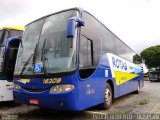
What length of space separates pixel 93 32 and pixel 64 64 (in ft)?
6.76

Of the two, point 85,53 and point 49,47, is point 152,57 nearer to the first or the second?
point 85,53

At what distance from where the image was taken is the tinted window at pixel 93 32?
25.4 feet

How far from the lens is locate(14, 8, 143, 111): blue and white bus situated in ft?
21.5

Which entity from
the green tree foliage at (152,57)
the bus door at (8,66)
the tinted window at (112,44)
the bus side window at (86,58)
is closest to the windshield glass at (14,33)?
the bus door at (8,66)

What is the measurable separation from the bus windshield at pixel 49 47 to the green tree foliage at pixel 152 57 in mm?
40426

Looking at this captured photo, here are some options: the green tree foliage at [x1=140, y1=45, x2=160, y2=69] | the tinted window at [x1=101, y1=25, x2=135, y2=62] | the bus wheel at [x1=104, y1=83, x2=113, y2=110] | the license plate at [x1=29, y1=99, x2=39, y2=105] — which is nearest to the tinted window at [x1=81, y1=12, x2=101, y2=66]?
the tinted window at [x1=101, y1=25, x2=135, y2=62]

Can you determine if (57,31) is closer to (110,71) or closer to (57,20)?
(57,20)

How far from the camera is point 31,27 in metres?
8.13

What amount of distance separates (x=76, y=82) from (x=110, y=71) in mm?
2967

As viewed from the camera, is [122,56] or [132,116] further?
[122,56]

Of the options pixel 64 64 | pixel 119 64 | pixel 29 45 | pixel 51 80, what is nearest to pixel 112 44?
pixel 119 64

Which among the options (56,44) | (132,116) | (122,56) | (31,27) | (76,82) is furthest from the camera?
(122,56)

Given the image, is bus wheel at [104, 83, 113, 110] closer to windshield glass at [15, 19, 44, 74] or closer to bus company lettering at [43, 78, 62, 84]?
bus company lettering at [43, 78, 62, 84]

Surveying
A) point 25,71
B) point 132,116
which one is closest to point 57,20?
point 25,71
